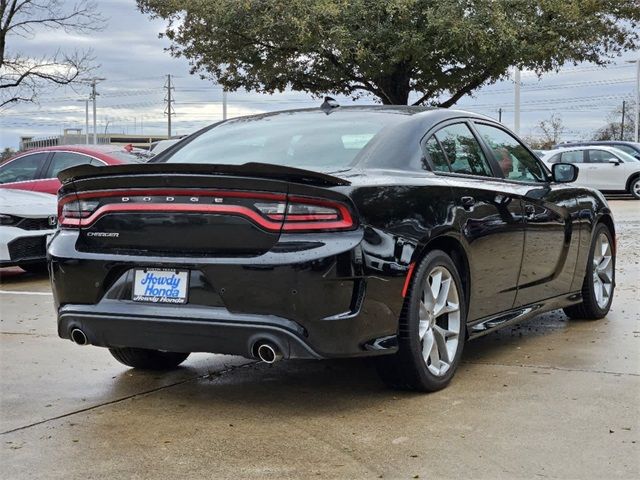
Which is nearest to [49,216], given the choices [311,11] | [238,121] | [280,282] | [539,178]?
[238,121]

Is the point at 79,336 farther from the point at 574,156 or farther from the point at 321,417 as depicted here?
the point at 574,156

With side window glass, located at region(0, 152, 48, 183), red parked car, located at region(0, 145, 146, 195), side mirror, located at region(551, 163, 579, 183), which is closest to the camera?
side mirror, located at region(551, 163, 579, 183)

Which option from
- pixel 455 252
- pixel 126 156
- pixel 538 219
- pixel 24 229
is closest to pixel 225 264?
pixel 455 252

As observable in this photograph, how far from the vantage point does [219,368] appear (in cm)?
524

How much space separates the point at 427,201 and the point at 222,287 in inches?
46.6

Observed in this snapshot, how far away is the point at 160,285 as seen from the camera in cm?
412

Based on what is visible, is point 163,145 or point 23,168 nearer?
point 163,145

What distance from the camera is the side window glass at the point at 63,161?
1161 cm

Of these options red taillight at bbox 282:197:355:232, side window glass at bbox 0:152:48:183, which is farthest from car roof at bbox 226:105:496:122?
side window glass at bbox 0:152:48:183

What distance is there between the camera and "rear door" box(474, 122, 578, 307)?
550cm

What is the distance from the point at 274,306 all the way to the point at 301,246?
30 centimetres

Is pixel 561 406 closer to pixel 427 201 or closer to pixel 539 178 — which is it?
pixel 427 201

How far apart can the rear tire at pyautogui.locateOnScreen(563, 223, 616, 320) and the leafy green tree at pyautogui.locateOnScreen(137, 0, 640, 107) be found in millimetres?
17386

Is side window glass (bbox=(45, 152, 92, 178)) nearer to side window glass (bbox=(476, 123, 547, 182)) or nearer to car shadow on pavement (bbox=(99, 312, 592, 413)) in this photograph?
car shadow on pavement (bbox=(99, 312, 592, 413))
